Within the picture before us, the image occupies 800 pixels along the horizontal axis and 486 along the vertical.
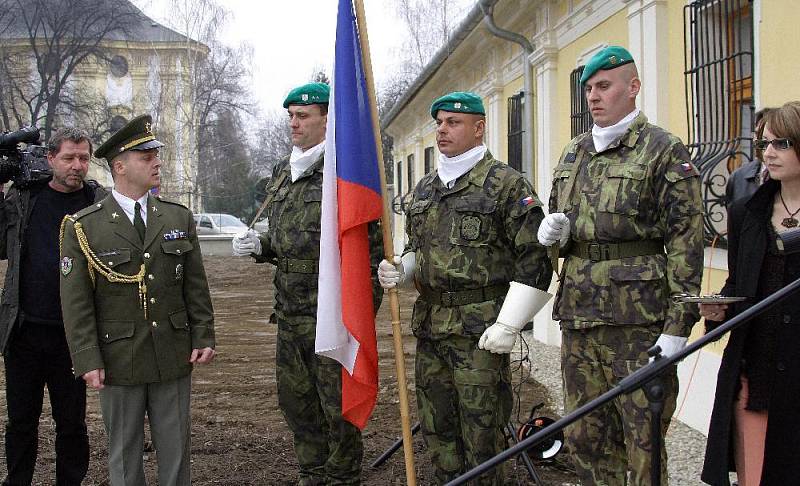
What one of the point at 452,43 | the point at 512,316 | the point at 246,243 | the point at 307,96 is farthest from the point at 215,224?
the point at 512,316

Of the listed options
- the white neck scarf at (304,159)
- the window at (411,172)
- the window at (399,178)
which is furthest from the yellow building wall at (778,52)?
the window at (399,178)

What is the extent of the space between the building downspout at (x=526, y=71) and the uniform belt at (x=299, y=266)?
5.85 metres

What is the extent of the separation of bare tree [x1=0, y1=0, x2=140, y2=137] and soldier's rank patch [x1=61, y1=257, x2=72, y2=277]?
23.2 meters

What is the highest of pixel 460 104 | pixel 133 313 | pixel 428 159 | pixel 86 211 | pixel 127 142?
pixel 428 159

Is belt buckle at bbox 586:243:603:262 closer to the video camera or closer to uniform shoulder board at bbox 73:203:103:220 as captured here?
uniform shoulder board at bbox 73:203:103:220

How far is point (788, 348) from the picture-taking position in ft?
8.80

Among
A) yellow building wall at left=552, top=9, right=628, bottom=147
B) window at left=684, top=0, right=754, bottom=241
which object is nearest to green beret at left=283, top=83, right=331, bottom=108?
window at left=684, top=0, right=754, bottom=241

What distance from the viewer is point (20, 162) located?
12.8 feet

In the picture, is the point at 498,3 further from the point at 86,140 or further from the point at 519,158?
the point at 86,140

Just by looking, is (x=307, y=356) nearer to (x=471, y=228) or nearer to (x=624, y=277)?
(x=471, y=228)

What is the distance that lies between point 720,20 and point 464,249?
2882mm

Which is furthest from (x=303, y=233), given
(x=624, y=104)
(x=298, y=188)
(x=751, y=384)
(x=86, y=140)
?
(x=751, y=384)

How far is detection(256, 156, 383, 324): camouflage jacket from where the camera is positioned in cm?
383

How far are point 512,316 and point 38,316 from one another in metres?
2.37
